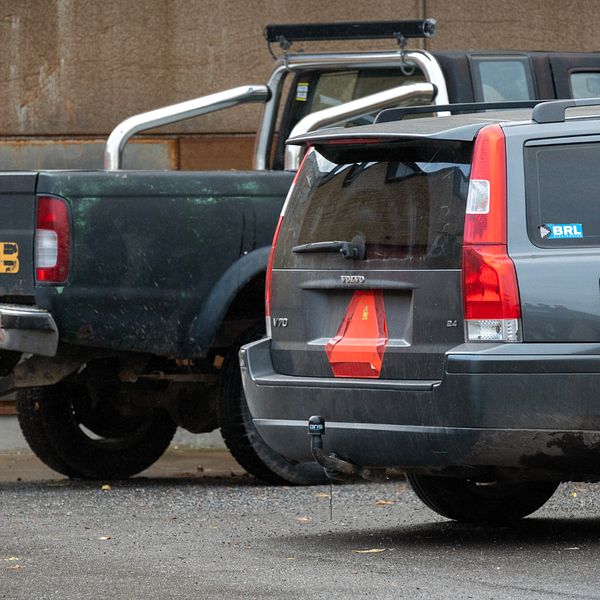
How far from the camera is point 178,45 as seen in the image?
1292 centimetres

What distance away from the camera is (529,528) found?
23.7ft

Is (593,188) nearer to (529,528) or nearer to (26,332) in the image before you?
(529,528)

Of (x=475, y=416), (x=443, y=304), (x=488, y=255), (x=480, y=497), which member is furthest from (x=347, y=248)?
(x=480, y=497)

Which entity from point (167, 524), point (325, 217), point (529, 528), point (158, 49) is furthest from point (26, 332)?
point (158, 49)

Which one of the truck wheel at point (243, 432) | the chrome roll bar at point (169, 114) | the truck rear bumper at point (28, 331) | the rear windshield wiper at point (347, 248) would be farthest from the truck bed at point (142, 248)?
the rear windshield wiper at point (347, 248)

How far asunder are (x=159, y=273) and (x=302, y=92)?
90.8 inches

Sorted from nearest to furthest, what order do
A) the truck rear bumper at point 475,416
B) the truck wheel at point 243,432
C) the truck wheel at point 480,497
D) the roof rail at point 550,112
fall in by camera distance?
1. the truck rear bumper at point 475,416
2. the roof rail at point 550,112
3. the truck wheel at point 480,497
4. the truck wheel at point 243,432

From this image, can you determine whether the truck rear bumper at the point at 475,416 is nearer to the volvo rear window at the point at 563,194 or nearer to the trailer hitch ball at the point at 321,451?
the trailer hitch ball at the point at 321,451

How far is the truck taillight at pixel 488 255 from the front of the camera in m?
5.96

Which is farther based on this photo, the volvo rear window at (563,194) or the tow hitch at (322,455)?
the tow hitch at (322,455)

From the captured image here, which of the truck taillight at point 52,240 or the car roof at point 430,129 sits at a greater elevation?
the car roof at point 430,129

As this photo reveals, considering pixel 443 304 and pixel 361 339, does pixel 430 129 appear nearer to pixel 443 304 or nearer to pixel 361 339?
pixel 443 304

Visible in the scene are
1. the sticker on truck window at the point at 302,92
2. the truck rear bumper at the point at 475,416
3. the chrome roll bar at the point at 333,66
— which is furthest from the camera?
the sticker on truck window at the point at 302,92

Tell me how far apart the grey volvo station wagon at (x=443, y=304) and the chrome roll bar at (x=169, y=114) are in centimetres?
298
